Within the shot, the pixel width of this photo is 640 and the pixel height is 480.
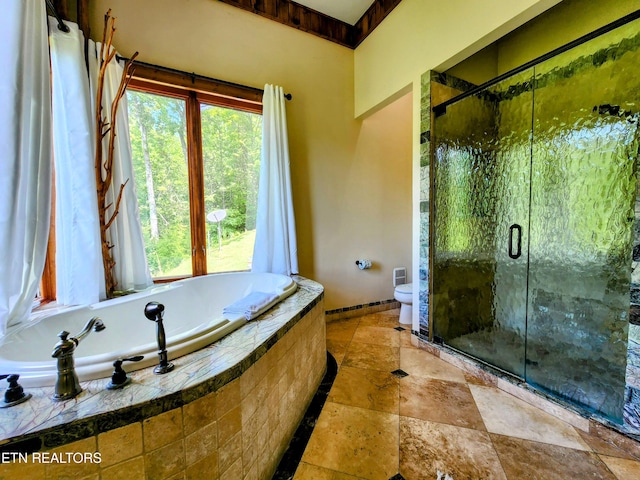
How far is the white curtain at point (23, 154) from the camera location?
3.72 feet

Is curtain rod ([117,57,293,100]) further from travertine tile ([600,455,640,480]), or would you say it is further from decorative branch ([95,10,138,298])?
travertine tile ([600,455,640,480])

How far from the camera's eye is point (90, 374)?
835 millimetres

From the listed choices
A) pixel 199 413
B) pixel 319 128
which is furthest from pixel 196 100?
pixel 199 413

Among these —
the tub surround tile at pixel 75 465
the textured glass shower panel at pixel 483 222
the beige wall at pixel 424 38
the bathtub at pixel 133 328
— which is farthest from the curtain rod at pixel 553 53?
the tub surround tile at pixel 75 465

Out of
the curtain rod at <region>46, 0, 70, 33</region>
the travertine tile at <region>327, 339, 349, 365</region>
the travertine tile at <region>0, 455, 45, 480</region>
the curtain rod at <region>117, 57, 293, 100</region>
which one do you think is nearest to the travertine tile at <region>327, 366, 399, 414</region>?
the travertine tile at <region>327, 339, 349, 365</region>

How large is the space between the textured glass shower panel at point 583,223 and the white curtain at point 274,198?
1816 mm

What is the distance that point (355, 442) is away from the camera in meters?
1.29

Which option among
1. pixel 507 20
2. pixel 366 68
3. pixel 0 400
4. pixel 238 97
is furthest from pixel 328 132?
pixel 0 400

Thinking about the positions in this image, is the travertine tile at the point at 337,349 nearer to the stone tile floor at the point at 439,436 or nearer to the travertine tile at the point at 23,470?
the stone tile floor at the point at 439,436

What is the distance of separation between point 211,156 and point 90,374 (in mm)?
1864

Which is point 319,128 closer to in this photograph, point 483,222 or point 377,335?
point 483,222

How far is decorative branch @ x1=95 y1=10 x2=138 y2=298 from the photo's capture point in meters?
1.74

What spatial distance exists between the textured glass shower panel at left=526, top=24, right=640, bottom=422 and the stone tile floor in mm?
300

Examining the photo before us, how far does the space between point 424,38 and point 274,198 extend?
1.67 metres
